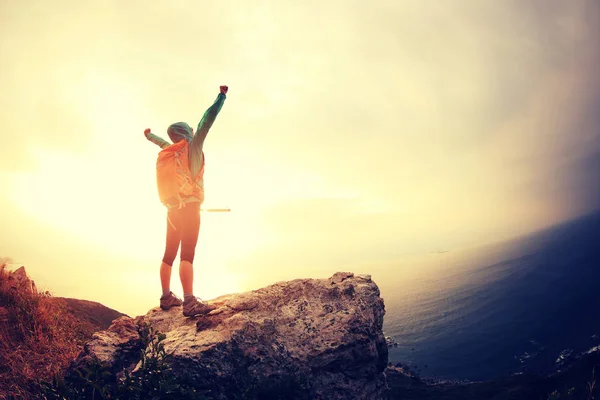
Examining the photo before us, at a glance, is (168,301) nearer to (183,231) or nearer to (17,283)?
(183,231)

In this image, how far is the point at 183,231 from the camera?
637cm

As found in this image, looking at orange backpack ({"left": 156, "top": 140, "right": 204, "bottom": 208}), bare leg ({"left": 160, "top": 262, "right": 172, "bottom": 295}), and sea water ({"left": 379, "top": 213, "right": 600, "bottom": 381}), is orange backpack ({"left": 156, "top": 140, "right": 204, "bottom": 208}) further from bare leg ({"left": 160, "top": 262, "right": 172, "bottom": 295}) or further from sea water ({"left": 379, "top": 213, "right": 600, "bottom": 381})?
sea water ({"left": 379, "top": 213, "right": 600, "bottom": 381})

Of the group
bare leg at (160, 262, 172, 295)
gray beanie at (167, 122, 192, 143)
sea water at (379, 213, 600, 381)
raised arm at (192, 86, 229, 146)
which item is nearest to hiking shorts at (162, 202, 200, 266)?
bare leg at (160, 262, 172, 295)

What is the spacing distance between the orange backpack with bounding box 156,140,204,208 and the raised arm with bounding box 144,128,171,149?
26.4 inches

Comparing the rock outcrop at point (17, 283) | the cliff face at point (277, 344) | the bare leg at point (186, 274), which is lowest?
the cliff face at point (277, 344)

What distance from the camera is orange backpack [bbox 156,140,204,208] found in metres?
6.29

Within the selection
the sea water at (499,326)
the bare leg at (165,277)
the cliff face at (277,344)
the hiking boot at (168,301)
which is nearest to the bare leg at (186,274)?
the bare leg at (165,277)

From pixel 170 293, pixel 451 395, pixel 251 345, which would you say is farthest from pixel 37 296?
pixel 451 395

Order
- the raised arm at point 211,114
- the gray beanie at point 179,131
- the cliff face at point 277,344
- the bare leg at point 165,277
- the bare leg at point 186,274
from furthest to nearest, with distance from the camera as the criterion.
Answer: the bare leg at point 165,277, the gray beanie at point 179,131, the bare leg at point 186,274, the raised arm at point 211,114, the cliff face at point 277,344

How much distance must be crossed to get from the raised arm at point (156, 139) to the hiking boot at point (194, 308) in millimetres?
3772

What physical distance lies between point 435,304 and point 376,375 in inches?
7821

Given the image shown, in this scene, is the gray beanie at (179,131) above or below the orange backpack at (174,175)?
above

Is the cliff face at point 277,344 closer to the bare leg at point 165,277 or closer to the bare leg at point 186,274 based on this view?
the bare leg at point 165,277

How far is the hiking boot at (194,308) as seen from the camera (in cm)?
655
